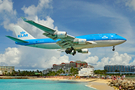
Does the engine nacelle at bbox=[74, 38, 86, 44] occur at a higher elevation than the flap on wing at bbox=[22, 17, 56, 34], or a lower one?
lower

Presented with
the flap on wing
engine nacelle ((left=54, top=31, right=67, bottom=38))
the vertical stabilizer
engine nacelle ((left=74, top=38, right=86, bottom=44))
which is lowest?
engine nacelle ((left=74, top=38, right=86, bottom=44))

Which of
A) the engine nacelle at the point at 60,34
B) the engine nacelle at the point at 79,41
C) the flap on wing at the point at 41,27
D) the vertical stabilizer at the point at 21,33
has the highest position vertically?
the vertical stabilizer at the point at 21,33

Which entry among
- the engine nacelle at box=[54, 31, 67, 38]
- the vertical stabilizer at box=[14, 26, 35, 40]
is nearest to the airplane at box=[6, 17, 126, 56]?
the engine nacelle at box=[54, 31, 67, 38]

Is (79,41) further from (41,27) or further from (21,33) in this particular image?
(21,33)

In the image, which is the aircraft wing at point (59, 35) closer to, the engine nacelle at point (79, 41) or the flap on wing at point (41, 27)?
the flap on wing at point (41, 27)

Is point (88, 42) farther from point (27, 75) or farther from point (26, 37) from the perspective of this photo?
point (27, 75)

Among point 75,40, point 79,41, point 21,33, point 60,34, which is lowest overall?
point 79,41

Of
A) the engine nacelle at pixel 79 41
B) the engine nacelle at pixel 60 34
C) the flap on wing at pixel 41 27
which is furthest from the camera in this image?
the engine nacelle at pixel 79 41

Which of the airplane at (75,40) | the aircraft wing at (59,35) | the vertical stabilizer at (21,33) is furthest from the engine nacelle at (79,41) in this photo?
the vertical stabilizer at (21,33)

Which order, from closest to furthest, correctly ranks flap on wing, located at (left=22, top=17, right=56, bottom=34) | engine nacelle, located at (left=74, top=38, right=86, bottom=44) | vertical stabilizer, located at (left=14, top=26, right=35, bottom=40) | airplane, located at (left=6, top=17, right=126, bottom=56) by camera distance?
1. flap on wing, located at (left=22, top=17, right=56, bottom=34)
2. airplane, located at (left=6, top=17, right=126, bottom=56)
3. engine nacelle, located at (left=74, top=38, right=86, bottom=44)
4. vertical stabilizer, located at (left=14, top=26, right=35, bottom=40)

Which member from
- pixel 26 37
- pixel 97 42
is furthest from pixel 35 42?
pixel 97 42

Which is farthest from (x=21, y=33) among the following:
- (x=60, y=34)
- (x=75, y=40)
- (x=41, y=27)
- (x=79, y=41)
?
(x=79, y=41)

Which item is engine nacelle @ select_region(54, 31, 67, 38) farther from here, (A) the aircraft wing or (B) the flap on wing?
(B) the flap on wing

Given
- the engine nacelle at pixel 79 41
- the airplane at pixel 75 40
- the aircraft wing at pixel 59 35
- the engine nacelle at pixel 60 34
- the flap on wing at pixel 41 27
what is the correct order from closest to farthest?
the flap on wing at pixel 41 27
the aircraft wing at pixel 59 35
the engine nacelle at pixel 60 34
the airplane at pixel 75 40
the engine nacelle at pixel 79 41
